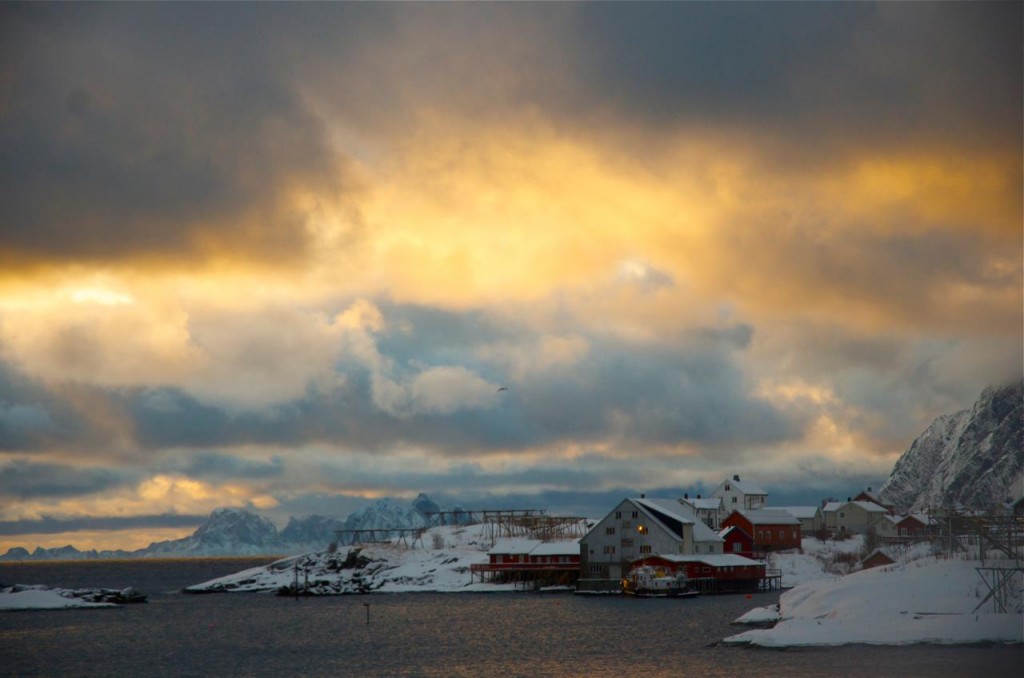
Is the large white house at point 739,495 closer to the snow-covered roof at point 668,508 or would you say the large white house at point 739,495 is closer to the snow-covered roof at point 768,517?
the snow-covered roof at point 768,517

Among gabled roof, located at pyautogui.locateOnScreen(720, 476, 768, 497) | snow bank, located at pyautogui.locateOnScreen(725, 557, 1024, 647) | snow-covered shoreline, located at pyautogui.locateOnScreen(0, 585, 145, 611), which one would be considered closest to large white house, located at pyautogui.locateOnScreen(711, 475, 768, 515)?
gabled roof, located at pyautogui.locateOnScreen(720, 476, 768, 497)

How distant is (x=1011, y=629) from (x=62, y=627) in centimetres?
9035

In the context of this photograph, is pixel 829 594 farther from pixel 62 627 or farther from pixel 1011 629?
pixel 62 627

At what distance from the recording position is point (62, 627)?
11219 centimetres

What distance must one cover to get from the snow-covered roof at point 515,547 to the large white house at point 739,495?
164 feet

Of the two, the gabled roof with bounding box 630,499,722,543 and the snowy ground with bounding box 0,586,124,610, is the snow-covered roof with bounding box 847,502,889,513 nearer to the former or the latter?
the gabled roof with bounding box 630,499,722,543

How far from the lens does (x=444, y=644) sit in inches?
3255

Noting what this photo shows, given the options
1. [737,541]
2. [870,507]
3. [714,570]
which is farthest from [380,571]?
[870,507]

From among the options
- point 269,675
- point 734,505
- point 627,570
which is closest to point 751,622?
point 269,675

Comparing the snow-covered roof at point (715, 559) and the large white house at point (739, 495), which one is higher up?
the large white house at point (739, 495)

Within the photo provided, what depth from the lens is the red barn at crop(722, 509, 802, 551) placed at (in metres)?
163

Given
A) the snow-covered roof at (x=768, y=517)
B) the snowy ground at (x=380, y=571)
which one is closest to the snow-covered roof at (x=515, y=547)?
the snowy ground at (x=380, y=571)

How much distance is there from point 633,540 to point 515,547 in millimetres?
18434

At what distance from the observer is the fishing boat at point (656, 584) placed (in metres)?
128
